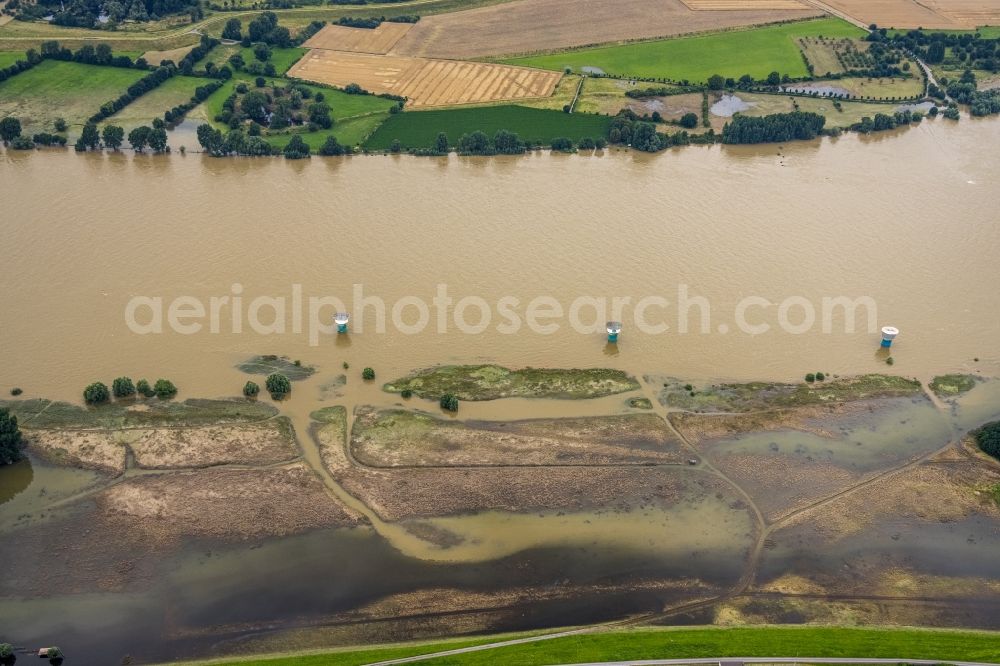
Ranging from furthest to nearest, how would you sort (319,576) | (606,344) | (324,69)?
(324,69) < (606,344) < (319,576)

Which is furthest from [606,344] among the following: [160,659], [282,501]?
[160,659]

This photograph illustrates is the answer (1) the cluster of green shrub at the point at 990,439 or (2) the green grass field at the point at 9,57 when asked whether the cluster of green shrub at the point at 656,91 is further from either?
(2) the green grass field at the point at 9,57

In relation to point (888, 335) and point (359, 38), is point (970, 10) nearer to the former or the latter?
point (359, 38)

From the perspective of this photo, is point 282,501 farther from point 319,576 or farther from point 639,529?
point 639,529

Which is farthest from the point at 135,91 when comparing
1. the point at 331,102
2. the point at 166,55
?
the point at 331,102

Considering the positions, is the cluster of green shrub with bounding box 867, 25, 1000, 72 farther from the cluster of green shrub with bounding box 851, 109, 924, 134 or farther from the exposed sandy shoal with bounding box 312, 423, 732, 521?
the exposed sandy shoal with bounding box 312, 423, 732, 521

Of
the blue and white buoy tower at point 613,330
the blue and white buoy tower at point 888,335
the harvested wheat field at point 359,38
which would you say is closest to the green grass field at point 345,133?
the harvested wheat field at point 359,38
